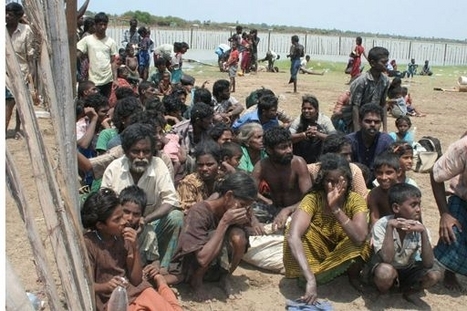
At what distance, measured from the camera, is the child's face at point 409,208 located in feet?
13.8

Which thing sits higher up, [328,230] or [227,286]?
[328,230]

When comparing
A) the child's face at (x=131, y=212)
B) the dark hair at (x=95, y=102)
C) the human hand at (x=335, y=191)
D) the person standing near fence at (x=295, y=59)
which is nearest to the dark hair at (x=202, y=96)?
the dark hair at (x=95, y=102)

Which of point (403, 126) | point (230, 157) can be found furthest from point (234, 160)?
point (403, 126)

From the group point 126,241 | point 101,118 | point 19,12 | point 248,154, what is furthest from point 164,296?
point 19,12

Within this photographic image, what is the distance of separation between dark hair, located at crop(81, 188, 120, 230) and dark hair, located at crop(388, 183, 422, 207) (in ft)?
5.81

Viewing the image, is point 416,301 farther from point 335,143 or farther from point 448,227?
point 335,143

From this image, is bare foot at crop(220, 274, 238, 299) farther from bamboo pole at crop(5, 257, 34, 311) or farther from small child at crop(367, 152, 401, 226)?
bamboo pole at crop(5, 257, 34, 311)

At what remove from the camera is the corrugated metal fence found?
35.1 metres

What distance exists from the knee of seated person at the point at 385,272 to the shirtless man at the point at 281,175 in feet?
2.88

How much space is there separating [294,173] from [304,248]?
32.4 inches

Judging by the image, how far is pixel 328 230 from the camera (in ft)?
14.6

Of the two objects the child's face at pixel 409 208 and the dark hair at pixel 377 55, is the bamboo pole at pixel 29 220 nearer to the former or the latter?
the child's face at pixel 409 208

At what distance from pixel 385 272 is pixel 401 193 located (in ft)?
1.71

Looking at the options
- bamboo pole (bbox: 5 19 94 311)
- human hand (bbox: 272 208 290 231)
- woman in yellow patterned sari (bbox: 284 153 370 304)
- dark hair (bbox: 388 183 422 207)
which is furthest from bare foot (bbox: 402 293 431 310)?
bamboo pole (bbox: 5 19 94 311)
